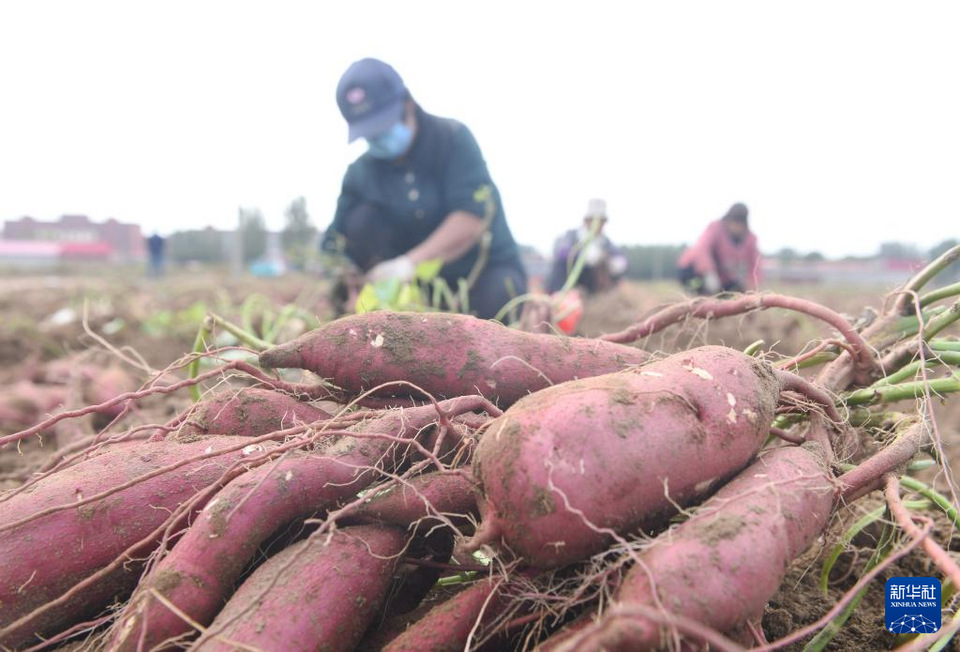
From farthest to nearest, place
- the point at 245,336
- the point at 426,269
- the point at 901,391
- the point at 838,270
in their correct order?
the point at 838,270 → the point at 426,269 → the point at 245,336 → the point at 901,391

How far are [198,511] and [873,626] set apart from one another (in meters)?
1.42

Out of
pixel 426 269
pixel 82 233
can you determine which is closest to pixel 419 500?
pixel 426 269

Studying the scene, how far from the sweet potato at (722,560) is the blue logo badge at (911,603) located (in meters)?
0.34

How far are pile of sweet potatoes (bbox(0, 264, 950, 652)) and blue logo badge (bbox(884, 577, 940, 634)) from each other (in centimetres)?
23

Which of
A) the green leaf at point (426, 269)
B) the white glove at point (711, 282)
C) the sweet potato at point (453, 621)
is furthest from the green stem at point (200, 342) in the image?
the white glove at point (711, 282)

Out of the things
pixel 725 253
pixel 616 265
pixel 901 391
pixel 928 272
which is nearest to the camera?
pixel 901 391

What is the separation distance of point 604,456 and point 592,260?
18.1 feet

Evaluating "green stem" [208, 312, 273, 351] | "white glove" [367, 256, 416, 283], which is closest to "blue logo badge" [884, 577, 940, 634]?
"green stem" [208, 312, 273, 351]

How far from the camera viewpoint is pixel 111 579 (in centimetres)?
112

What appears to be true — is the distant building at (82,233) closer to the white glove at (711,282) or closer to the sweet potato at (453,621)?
the white glove at (711,282)

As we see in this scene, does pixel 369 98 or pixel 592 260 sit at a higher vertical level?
pixel 369 98

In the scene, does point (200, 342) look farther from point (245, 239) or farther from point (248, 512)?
point (245, 239)

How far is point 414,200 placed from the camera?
3.58 meters

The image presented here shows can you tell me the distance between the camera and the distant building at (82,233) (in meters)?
31.1
